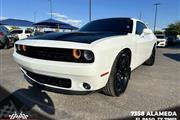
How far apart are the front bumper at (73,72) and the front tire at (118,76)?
27 cm

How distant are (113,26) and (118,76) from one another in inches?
54.2

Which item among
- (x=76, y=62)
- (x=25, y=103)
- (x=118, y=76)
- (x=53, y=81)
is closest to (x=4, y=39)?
(x=25, y=103)

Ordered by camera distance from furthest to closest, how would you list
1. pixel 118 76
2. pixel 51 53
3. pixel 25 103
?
pixel 118 76, pixel 25 103, pixel 51 53

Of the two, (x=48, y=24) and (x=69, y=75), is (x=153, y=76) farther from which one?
(x=48, y=24)

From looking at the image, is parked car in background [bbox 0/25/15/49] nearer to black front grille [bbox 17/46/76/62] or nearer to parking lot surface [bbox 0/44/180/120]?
parking lot surface [bbox 0/44/180/120]

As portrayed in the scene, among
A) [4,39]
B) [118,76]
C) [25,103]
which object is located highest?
[4,39]

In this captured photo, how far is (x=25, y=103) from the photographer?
3.18 metres

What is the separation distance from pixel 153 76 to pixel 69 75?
3047 mm

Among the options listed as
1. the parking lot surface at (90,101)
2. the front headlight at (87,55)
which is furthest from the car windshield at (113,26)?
the front headlight at (87,55)

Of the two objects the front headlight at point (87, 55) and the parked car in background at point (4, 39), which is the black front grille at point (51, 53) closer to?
the front headlight at point (87, 55)

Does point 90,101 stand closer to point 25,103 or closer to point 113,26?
point 25,103

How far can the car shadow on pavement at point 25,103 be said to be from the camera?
2.79 metres

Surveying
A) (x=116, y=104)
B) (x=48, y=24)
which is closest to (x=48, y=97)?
(x=116, y=104)

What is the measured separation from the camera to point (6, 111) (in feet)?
9.43
